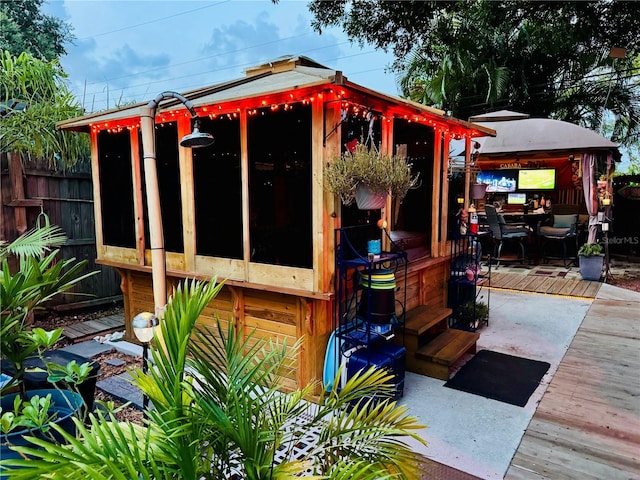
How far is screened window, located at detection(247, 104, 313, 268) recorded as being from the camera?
302cm

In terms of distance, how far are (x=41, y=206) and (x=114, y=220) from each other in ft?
3.01

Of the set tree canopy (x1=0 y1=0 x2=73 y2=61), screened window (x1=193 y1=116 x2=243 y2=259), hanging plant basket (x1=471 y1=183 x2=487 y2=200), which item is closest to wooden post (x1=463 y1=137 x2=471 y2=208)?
hanging plant basket (x1=471 y1=183 x2=487 y2=200)

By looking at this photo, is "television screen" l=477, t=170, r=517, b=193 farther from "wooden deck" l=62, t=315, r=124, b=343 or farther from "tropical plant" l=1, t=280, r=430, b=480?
"tropical plant" l=1, t=280, r=430, b=480

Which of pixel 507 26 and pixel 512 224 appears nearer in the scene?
pixel 512 224

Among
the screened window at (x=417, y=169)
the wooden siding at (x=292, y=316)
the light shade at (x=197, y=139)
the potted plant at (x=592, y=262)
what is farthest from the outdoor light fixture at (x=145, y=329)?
the potted plant at (x=592, y=262)

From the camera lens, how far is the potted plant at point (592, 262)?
694 centimetres

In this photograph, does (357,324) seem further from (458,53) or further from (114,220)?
(458,53)

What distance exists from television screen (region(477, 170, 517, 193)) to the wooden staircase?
757cm

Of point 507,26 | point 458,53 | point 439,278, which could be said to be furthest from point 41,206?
point 507,26

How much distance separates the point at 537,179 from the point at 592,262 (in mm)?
3843

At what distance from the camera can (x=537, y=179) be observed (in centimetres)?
1022

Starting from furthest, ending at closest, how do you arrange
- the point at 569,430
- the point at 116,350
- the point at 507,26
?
the point at 507,26 → the point at 116,350 → the point at 569,430

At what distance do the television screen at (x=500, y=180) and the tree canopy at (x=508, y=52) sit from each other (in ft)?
6.00

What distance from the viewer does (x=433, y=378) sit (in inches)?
138
